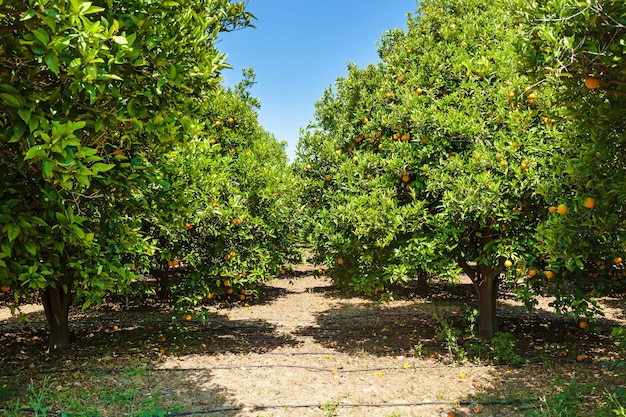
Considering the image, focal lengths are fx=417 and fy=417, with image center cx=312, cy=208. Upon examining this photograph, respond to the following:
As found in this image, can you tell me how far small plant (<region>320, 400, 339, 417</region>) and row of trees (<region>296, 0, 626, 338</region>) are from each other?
5.89ft

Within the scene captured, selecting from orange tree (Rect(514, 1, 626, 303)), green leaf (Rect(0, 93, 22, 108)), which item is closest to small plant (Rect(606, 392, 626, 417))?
orange tree (Rect(514, 1, 626, 303))

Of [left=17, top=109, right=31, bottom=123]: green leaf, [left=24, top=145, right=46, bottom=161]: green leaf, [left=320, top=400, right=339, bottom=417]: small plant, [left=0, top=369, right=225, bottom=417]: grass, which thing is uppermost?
[left=17, top=109, right=31, bottom=123]: green leaf

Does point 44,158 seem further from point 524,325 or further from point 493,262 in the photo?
point 524,325

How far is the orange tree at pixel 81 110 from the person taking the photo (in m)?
2.13

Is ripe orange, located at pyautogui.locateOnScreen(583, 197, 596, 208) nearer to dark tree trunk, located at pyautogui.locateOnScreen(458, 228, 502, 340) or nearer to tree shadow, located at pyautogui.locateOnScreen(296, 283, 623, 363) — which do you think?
tree shadow, located at pyautogui.locateOnScreen(296, 283, 623, 363)

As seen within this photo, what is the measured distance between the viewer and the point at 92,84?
222 centimetres

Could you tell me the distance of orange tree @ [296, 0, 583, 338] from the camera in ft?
17.1

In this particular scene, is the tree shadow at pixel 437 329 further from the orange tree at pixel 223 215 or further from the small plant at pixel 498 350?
the orange tree at pixel 223 215

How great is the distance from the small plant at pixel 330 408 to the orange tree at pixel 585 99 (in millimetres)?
2709

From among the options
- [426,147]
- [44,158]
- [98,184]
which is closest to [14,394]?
[98,184]

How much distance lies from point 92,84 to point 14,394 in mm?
4292

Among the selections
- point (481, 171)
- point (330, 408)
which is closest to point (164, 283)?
point (330, 408)

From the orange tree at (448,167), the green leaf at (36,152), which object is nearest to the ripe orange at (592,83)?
the orange tree at (448,167)

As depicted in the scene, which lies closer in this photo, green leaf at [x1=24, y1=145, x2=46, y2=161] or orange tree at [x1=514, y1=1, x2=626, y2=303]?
green leaf at [x1=24, y1=145, x2=46, y2=161]
